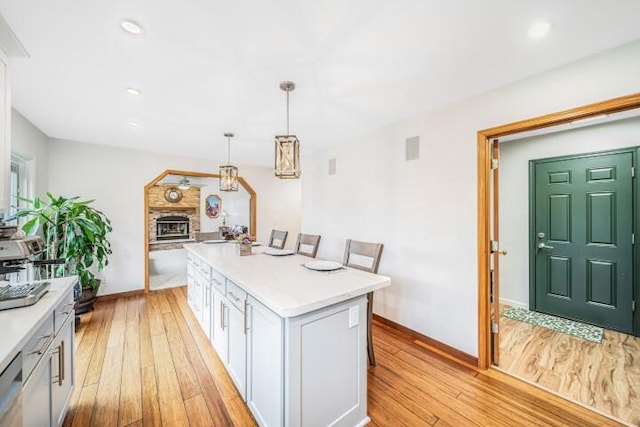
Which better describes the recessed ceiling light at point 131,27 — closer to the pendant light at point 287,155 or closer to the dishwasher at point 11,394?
the pendant light at point 287,155

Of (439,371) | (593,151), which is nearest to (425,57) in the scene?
(439,371)

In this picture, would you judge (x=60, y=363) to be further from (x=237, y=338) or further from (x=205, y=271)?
(x=205, y=271)

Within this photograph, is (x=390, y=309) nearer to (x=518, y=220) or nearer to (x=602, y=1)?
(x=518, y=220)

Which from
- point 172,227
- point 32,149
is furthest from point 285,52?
point 172,227

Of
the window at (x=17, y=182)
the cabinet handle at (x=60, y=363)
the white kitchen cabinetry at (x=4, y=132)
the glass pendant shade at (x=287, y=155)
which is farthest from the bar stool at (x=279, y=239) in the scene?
the window at (x=17, y=182)

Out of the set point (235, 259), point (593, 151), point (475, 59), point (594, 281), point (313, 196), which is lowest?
point (594, 281)

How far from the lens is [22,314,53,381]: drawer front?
3.53 feet

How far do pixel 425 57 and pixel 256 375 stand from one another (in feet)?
7.85

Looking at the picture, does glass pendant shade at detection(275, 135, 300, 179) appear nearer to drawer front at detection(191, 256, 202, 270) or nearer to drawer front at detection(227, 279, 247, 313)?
drawer front at detection(227, 279, 247, 313)

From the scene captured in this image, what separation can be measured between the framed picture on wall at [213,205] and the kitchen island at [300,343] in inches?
324

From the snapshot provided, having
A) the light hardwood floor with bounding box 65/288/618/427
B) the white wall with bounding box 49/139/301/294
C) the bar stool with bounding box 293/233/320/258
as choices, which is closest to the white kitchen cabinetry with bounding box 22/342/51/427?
the light hardwood floor with bounding box 65/288/618/427

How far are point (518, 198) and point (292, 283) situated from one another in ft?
12.0

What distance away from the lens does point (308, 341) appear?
1.40 m

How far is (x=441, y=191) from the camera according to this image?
2584mm
